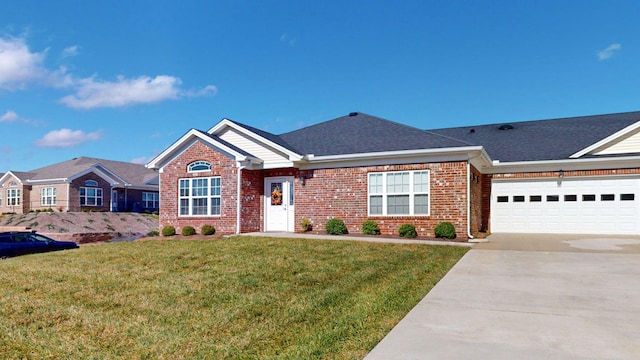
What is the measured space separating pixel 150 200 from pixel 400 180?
110 feet

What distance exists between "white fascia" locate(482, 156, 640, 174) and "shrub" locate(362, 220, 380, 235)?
5757 millimetres

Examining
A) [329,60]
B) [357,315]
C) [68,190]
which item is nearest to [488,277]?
[357,315]

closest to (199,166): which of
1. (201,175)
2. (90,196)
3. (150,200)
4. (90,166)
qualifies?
(201,175)

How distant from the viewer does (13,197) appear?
36.8m

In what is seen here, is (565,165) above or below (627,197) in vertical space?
above

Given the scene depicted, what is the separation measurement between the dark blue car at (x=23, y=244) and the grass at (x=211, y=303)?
16.8 ft

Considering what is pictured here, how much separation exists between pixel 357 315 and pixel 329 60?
1803cm

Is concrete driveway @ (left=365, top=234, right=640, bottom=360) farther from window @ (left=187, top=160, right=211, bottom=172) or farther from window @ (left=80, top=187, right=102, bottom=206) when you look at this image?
window @ (left=80, top=187, right=102, bottom=206)

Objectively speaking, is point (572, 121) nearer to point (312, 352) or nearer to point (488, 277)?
point (488, 277)

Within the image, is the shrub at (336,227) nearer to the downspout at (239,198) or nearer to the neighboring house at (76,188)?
the downspout at (239,198)

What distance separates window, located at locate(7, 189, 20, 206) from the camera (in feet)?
120

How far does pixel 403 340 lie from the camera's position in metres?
4.30

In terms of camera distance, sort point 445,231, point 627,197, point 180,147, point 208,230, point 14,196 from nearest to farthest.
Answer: point 445,231
point 627,197
point 208,230
point 180,147
point 14,196

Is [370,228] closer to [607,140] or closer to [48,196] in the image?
[607,140]
